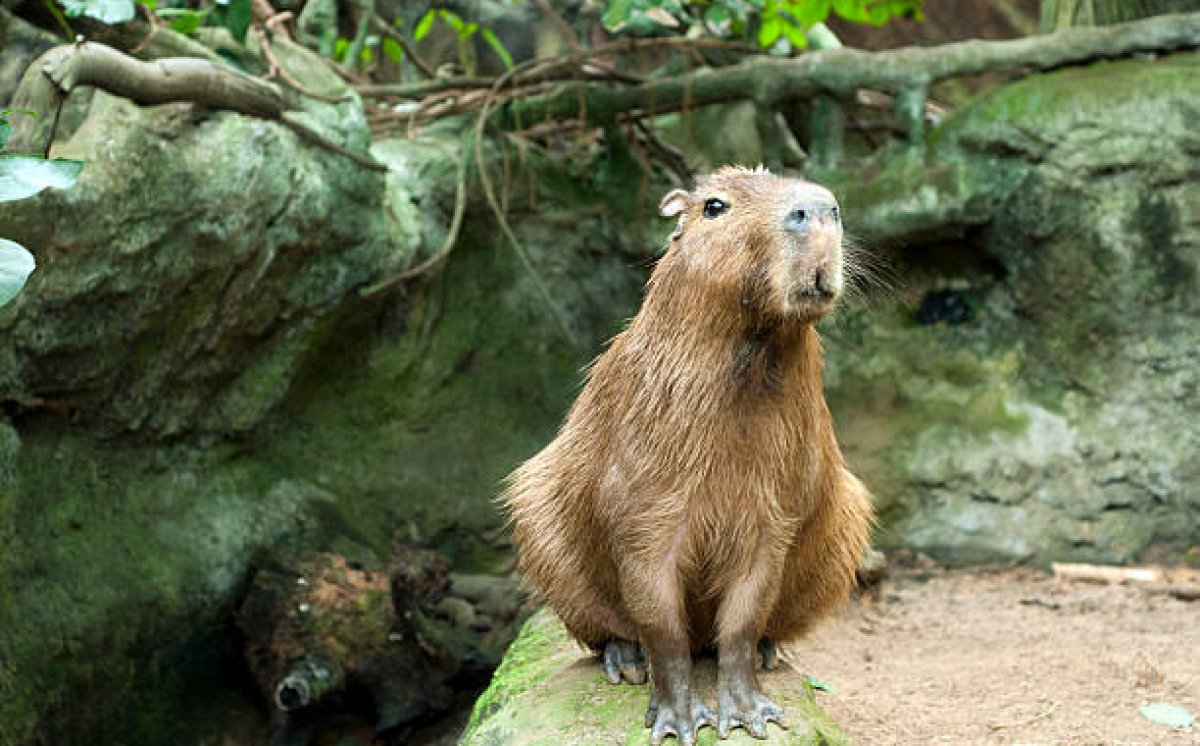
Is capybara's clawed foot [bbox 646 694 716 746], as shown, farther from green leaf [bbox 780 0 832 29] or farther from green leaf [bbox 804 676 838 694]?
green leaf [bbox 780 0 832 29]

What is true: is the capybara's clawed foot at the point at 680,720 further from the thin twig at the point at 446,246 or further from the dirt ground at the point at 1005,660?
the thin twig at the point at 446,246

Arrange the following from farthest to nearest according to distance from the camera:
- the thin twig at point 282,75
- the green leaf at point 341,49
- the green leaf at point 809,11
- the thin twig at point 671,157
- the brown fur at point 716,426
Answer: the green leaf at point 341,49, the thin twig at point 671,157, the green leaf at point 809,11, the thin twig at point 282,75, the brown fur at point 716,426

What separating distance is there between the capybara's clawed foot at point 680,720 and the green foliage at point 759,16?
351cm

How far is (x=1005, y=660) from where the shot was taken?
14.1ft

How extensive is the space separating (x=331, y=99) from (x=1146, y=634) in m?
3.83

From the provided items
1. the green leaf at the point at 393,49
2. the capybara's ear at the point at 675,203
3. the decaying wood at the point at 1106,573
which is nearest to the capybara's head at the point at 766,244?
the capybara's ear at the point at 675,203

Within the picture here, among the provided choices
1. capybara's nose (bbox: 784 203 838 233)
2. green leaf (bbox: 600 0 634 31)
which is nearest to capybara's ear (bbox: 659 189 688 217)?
capybara's nose (bbox: 784 203 838 233)

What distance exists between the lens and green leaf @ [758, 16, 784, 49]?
628cm

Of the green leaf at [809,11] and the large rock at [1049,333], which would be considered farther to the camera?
the green leaf at [809,11]

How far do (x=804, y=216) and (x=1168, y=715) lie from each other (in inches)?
76.1

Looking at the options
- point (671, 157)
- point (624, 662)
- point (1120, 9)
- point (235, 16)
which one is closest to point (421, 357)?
point (671, 157)

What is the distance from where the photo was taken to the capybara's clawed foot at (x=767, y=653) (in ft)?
11.1

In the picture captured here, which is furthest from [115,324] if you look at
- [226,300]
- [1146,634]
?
[1146,634]

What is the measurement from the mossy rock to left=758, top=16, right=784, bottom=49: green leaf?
12.3ft
